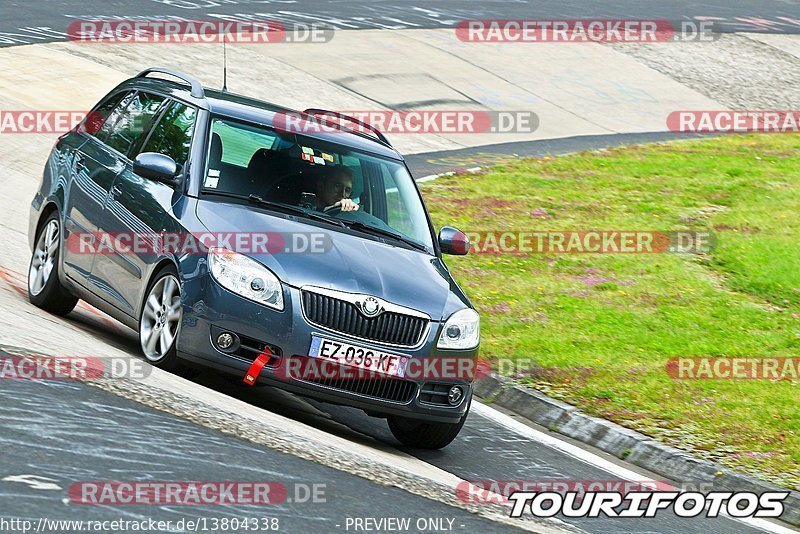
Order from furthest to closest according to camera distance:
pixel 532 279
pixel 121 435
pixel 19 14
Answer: pixel 19 14, pixel 532 279, pixel 121 435

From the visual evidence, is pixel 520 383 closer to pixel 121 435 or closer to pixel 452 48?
pixel 121 435

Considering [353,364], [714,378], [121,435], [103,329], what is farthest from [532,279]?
[121,435]

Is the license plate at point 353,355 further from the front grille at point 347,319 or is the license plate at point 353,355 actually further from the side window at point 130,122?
the side window at point 130,122

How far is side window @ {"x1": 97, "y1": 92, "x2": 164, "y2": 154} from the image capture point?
9320mm

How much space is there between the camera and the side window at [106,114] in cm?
978

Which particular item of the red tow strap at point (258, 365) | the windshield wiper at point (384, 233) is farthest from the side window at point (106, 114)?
the red tow strap at point (258, 365)

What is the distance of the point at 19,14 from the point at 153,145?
1552 cm

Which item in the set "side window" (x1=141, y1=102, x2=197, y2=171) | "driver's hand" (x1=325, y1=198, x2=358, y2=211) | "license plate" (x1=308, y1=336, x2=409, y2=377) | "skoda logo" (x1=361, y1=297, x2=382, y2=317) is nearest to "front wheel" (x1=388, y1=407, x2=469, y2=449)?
"license plate" (x1=308, y1=336, x2=409, y2=377)

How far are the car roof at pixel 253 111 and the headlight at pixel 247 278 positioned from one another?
60.0 inches

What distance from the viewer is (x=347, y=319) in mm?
7484

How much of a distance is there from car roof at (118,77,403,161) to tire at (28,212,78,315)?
4.14 ft

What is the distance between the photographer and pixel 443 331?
306 inches

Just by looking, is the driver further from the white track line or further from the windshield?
the white track line

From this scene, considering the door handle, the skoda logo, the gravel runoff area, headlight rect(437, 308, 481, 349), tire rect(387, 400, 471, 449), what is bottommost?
the gravel runoff area
